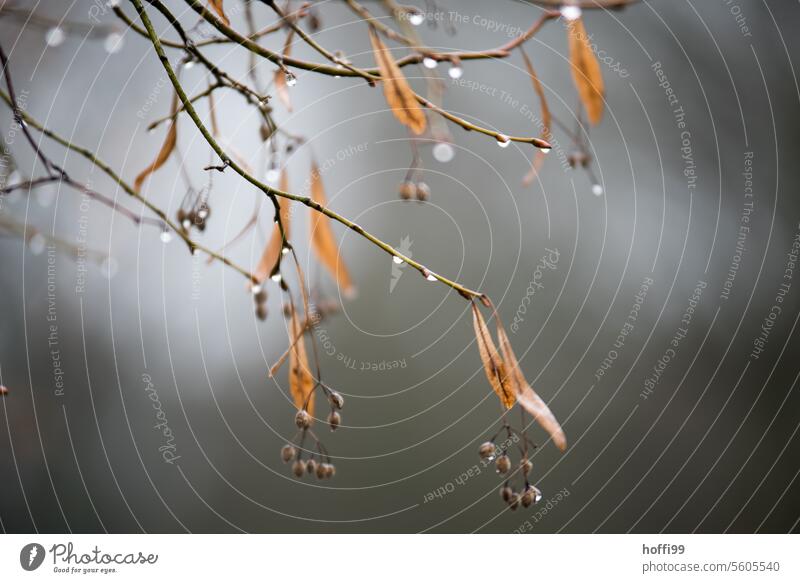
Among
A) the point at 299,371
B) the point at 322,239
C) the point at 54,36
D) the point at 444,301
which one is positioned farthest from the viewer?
the point at 444,301

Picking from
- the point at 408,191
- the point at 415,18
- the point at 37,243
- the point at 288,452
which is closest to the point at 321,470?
the point at 288,452

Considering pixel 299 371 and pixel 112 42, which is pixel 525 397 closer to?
pixel 299 371

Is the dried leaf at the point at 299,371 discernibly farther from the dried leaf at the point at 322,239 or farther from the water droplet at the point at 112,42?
the water droplet at the point at 112,42
